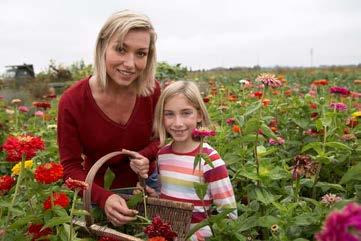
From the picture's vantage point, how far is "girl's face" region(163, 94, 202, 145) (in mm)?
2428

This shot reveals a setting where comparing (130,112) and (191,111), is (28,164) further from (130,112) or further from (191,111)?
(191,111)

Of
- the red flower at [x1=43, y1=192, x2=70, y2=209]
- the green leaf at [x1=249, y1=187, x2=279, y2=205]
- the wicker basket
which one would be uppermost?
the red flower at [x1=43, y1=192, x2=70, y2=209]

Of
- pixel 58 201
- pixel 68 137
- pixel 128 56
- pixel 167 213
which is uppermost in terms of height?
pixel 128 56

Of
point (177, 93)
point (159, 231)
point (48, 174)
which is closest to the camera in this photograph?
point (159, 231)

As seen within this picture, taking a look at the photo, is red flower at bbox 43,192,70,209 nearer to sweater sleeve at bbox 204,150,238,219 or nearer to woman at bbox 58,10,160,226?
woman at bbox 58,10,160,226

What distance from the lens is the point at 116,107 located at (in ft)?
8.79

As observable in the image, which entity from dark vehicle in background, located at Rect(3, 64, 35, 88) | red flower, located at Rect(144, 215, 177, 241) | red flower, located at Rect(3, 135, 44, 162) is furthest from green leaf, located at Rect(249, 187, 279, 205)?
dark vehicle in background, located at Rect(3, 64, 35, 88)

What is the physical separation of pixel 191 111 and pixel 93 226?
2.53 feet

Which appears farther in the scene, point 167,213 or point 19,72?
point 19,72

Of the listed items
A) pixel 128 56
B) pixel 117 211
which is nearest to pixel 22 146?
pixel 117 211

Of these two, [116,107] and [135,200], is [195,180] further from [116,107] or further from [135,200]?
[116,107]

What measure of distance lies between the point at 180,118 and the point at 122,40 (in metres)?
0.46

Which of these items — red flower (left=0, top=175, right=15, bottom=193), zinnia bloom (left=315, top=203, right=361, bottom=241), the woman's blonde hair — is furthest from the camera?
the woman's blonde hair

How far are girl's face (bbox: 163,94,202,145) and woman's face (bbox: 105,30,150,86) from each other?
0.23m
